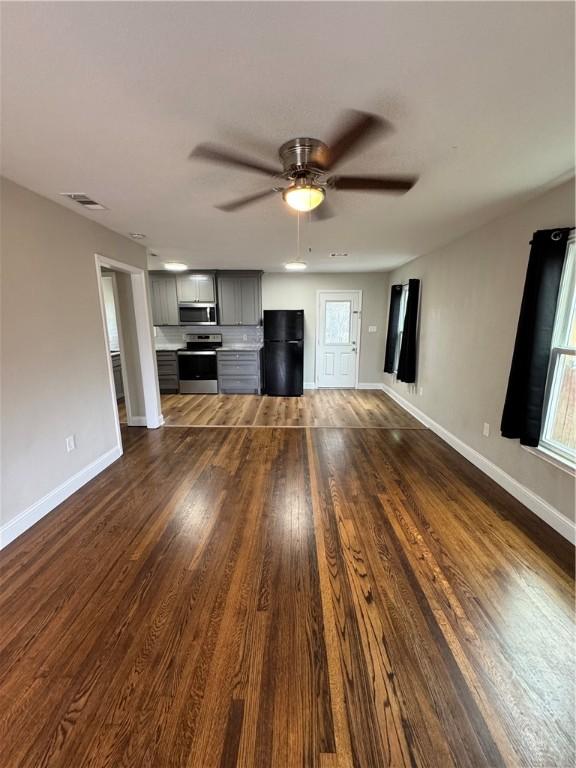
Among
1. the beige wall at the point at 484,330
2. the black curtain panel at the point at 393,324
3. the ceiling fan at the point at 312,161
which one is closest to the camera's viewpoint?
the ceiling fan at the point at 312,161

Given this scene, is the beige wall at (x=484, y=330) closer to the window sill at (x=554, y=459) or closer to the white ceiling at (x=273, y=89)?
Answer: the window sill at (x=554, y=459)

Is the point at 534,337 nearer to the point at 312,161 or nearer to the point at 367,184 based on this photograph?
the point at 367,184

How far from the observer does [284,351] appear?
19.2 feet

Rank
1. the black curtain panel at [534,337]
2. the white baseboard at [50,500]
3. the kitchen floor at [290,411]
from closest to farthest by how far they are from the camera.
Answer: the white baseboard at [50,500]
the black curtain panel at [534,337]
the kitchen floor at [290,411]

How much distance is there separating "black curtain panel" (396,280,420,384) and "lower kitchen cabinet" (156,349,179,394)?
4.11 metres

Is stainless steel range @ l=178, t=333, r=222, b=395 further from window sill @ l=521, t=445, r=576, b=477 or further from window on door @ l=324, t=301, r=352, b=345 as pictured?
window sill @ l=521, t=445, r=576, b=477

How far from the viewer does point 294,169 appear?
1.65 meters

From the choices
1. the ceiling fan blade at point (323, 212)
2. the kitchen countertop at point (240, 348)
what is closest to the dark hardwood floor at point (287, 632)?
the ceiling fan blade at point (323, 212)

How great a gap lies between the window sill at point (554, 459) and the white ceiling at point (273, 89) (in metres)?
1.89

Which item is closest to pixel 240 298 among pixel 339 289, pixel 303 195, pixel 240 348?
pixel 240 348

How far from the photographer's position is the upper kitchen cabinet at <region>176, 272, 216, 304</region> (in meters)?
5.91

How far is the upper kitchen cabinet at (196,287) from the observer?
5.91 m

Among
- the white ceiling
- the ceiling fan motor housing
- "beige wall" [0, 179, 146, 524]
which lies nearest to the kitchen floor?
"beige wall" [0, 179, 146, 524]

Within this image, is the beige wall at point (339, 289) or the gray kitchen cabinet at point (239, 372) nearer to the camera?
the gray kitchen cabinet at point (239, 372)
